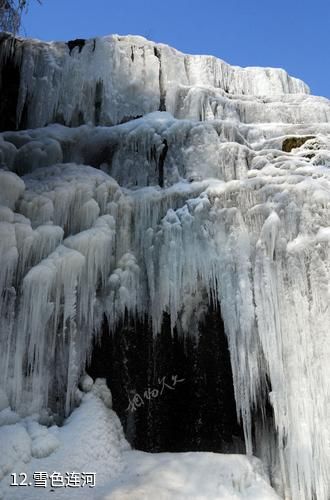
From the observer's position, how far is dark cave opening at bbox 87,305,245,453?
6699 millimetres

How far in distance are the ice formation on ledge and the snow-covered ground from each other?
0.41 m

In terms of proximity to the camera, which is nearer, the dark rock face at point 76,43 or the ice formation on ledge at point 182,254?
the ice formation on ledge at point 182,254

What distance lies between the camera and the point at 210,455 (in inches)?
226

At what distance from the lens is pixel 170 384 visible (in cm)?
691

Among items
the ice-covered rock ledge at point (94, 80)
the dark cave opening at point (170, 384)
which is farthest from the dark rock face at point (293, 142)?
the dark cave opening at point (170, 384)

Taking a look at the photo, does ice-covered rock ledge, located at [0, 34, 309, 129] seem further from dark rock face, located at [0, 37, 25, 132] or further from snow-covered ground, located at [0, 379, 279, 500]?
snow-covered ground, located at [0, 379, 279, 500]

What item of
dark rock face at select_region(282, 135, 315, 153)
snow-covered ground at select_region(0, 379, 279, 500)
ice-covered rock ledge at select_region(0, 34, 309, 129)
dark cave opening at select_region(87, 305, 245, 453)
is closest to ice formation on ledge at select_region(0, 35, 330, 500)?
dark rock face at select_region(282, 135, 315, 153)

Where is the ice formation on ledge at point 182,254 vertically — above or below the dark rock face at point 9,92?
below

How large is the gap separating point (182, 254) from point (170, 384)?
1.91 meters

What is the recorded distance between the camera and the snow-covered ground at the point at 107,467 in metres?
4.83

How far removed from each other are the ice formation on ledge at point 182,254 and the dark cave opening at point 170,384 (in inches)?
11.2

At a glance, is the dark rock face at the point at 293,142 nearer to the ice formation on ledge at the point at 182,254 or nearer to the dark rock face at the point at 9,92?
the ice formation on ledge at the point at 182,254

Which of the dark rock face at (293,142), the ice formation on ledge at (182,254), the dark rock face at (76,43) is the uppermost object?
the dark rock face at (76,43)

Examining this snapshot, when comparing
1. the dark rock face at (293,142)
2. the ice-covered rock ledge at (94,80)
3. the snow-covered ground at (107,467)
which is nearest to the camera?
the snow-covered ground at (107,467)
